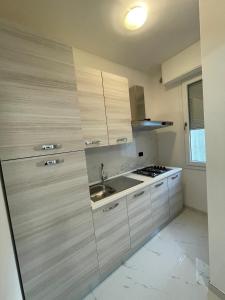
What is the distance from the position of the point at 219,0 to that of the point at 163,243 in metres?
2.43

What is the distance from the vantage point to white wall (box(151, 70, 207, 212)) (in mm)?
2607

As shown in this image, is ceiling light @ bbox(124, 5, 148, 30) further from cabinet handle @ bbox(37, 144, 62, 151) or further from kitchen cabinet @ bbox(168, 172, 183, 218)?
kitchen cabinet @ bbox(168, 172, 183, 218)

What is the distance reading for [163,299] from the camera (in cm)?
133

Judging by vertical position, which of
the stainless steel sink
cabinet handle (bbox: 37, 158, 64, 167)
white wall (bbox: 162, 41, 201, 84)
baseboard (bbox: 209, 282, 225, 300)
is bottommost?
baseboard (bbox: 209, 282, 225, 300)

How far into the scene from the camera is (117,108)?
76.1 inches

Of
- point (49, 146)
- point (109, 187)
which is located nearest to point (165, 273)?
point (109, 187)

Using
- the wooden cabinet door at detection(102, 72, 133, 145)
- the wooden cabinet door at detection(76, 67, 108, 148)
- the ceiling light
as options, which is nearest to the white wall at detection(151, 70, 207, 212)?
the wooden cabinet door at detection(102, 72, 133, 145)

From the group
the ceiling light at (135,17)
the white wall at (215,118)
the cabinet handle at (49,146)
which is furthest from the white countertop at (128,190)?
the ceiling light at (135,17)

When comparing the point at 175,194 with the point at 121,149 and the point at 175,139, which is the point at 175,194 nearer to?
the point at 175,139

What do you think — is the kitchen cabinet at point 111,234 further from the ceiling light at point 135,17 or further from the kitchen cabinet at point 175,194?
the ceiling light at point 135,17

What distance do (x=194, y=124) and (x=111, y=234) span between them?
214 cm

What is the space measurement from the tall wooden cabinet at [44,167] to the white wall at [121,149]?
819mm

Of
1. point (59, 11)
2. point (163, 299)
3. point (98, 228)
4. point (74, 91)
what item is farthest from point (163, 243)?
→ point (59, 11)

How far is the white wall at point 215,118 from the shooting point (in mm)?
1075
